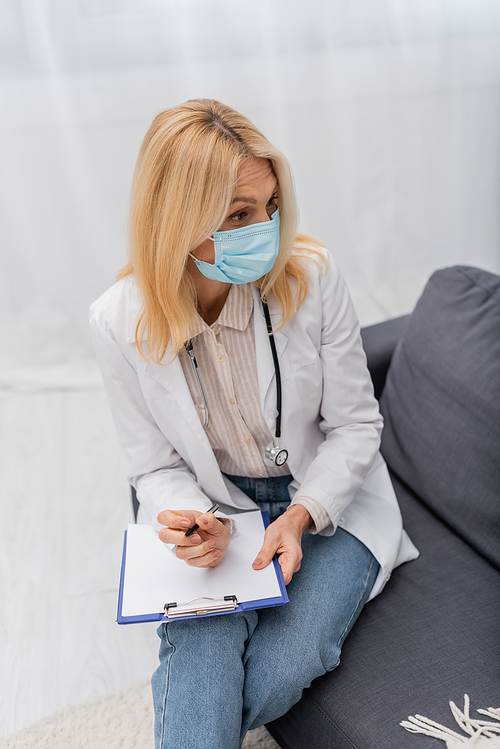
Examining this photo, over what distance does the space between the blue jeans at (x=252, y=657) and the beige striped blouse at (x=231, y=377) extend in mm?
121

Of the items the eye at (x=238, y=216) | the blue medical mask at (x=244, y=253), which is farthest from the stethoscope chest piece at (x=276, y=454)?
the eye at (x=238, y=216)

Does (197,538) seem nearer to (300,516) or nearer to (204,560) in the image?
(204,560)

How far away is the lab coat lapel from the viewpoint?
4.09ft

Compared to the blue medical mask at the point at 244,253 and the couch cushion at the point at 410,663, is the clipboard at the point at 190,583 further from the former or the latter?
the blue medical mask at the point at 244,253

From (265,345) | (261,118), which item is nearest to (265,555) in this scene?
(265,345)

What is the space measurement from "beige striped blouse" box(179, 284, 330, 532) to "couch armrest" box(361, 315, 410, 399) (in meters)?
0.47

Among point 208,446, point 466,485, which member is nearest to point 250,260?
point 208,446

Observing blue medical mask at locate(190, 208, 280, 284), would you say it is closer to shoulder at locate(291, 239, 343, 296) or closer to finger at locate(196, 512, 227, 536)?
shoulder at locate(291, 239, 343, 296)

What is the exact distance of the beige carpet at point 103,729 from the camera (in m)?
1.36

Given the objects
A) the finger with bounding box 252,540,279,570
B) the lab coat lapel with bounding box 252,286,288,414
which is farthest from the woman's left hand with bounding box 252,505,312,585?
the lab coat lapel with bounding box 252,286,288,414

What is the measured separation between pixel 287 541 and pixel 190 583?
185 mm

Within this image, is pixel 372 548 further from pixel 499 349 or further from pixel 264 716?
pixel 499 349

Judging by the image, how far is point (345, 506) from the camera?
125 centimetres

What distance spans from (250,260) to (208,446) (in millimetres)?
374
